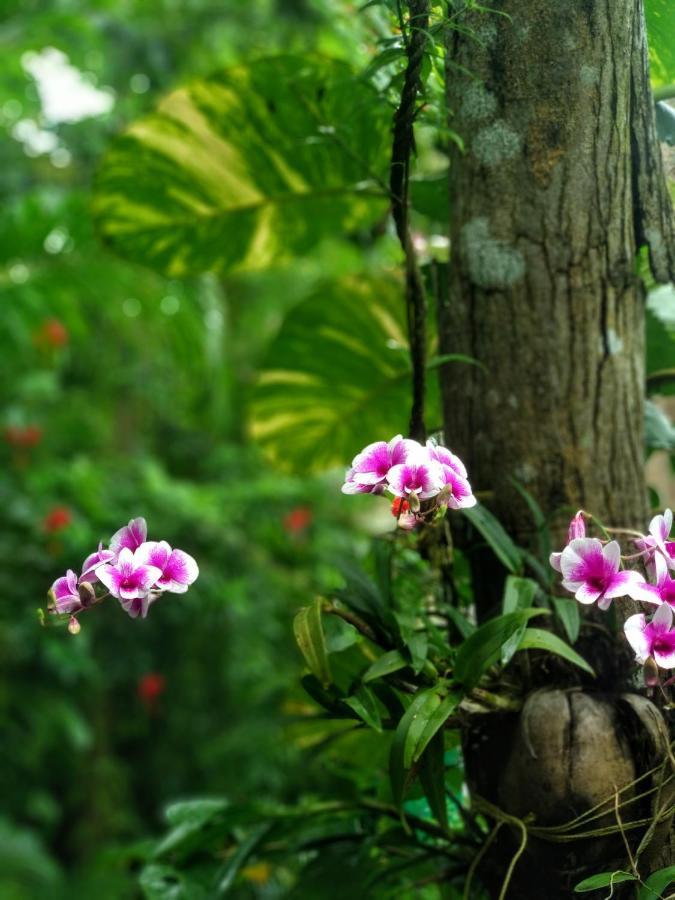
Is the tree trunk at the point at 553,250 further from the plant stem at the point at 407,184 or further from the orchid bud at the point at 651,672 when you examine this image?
the orchid bud at the point at 651,672

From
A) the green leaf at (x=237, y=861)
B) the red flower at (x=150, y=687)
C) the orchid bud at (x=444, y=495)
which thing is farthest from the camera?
the red flower at (x=150, y=687)

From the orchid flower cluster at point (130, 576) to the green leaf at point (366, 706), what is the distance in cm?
13

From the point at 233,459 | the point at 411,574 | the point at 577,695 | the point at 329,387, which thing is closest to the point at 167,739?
the point at 233,459

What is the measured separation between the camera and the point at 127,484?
9.41 ft

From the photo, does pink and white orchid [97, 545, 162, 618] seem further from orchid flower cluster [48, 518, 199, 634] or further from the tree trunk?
the tree trunk

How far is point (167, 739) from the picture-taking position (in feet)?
10.3

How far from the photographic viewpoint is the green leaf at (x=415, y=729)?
1.88ft

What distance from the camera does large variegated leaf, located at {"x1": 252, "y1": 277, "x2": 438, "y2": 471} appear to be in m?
1.05

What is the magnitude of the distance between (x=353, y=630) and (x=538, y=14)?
1.27 ft

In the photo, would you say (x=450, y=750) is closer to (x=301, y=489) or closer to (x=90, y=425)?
(x=301, y=489)

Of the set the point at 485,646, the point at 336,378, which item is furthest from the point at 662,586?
the point at 336,378

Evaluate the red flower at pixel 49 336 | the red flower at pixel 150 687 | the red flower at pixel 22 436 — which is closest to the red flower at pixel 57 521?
the red flower at pixel 22 436

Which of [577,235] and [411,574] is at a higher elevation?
[577,235]

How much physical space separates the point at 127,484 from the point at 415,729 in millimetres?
2371
